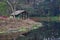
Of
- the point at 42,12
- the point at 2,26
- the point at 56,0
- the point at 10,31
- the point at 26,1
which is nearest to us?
the point at 10,31

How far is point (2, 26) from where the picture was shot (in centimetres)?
3294

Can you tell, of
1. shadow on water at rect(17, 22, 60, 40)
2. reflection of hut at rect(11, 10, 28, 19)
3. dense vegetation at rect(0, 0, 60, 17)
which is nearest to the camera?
shadow on water at rect(17, 22, 60, 40)

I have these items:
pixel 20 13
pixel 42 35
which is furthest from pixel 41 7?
pixel 42 35

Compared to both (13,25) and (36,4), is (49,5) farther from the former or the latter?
(13,25)

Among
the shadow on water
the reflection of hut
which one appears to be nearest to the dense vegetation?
the reflection of hut

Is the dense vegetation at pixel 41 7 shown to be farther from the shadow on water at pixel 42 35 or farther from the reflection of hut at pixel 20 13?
the shadow on water at pixel 42 35

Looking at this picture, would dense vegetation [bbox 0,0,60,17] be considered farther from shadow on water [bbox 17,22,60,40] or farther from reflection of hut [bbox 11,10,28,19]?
shadow on water [bbox 17,22,60,40]

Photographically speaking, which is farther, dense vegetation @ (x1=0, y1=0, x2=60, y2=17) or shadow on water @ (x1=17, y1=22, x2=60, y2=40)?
dense vegetation @ (x1=0, y1=0, x2=60, y2=17)

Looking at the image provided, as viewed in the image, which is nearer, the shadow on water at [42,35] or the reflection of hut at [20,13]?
the shadow on water at [42,35]

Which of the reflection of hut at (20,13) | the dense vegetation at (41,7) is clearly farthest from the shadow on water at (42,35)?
the dense vegetation at (41,7)

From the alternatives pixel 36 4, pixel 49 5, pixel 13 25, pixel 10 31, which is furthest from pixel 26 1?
pixel 10 31

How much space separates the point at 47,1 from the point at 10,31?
4183cm

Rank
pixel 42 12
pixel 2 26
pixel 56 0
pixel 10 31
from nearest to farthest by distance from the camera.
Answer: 1. pixel 10 31
2. pixel 2 26
3. pixel 42 12
4. pixel 56 0

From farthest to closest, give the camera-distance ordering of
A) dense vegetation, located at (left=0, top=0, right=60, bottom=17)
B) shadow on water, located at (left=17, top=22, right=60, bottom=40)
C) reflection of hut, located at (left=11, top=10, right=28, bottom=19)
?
dense vegetation, located at (left=0, top=0, right=60, bottom=17)
reflection of hut, located at (left=11, top=10, right=28, bottom=19)
shadow on water, located at (left=17, top=22, right=60, bottom=40)
